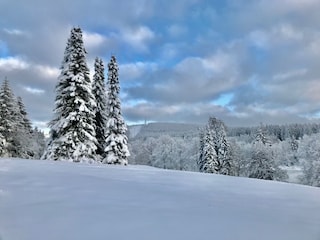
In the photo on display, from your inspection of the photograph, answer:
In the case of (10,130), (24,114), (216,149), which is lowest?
(216,149)

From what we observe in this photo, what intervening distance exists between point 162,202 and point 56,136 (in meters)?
21.1

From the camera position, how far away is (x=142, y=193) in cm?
738

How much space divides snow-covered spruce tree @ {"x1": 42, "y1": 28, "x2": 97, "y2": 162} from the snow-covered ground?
53.5ft

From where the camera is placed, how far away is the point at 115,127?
29.5 m

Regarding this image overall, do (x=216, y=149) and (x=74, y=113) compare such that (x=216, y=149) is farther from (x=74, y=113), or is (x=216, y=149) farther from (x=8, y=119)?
(x=74, y=113)

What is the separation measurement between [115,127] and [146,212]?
24.1 meters

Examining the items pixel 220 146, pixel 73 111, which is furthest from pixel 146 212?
pixel 220 146

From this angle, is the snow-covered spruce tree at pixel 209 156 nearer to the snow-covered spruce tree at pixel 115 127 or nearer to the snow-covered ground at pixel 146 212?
the snow-covered spruce tree at pixel 115 127

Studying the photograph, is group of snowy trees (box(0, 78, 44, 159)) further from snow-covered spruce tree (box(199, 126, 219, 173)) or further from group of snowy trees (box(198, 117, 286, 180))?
group of snowy trees (box(198, 117, 286, 180))

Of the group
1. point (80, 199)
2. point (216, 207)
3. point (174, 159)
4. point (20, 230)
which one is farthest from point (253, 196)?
point (174, 159)

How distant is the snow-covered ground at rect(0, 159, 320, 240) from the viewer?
4746mm

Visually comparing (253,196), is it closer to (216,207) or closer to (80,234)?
(216,207)

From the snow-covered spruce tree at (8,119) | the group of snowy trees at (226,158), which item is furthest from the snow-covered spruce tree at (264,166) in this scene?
the snow-covered spruce tree at (8,119)

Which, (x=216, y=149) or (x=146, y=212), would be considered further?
(x=216, y=149)
